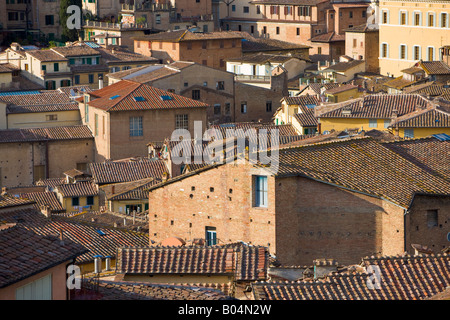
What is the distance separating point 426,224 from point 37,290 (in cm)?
1298

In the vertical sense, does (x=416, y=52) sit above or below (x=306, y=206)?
below

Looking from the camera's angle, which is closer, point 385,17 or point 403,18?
point 403,18

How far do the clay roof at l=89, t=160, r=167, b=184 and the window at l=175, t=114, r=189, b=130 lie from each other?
32.9 ft

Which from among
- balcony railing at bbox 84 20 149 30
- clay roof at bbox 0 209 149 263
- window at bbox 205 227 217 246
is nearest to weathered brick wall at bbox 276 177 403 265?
window at bbox 205 227 217 246

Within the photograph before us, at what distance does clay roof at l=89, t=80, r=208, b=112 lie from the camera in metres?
55.8

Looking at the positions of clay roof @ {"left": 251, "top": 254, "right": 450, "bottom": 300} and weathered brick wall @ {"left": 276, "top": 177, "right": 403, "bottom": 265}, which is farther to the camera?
weathered brick wall @ {"left": 276, "top": 177, "right": 403, "bottom": 265}

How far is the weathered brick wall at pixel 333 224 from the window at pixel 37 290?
10654mm

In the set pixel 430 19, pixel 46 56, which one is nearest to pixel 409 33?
pixel 430 19

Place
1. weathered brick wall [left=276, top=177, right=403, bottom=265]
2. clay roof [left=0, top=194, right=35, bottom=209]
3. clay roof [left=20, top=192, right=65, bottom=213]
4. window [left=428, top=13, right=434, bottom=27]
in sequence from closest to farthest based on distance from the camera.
→ weathered brick wall [left=276, top=177, right=403, bottom=265], clay roof [left=0, top=194, right=35, bottom=209], clay roof [left=20, top=192, right=65, bottom=213], window [left=428, top=13, right=434, bottom=27]

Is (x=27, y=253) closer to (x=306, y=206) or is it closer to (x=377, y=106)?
(x=306, y=206)

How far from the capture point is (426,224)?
27.6 m

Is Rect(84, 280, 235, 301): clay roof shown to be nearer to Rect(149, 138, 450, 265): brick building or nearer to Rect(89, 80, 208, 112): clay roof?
Rect(149, 138, 450, 265): brick building
